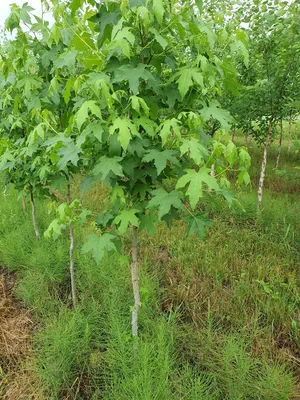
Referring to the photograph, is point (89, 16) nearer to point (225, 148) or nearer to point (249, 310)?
point (225, 148)

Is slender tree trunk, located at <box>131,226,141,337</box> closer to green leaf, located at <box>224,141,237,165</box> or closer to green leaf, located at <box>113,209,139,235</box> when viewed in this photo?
green leaf, located at <box>113,209,139,235</box>

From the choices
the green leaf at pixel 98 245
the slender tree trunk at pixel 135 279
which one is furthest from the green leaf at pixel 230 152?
the slender tree trunk at pixel 135 279

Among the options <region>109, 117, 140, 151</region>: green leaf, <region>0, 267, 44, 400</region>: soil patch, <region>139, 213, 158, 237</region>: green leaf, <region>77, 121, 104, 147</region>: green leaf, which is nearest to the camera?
<region>109, 117, 140, 151</region>: green leaf

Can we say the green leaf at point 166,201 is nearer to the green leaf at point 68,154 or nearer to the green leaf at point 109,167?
the green leaf at point 109,167

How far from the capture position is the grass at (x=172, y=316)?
7.48 ft

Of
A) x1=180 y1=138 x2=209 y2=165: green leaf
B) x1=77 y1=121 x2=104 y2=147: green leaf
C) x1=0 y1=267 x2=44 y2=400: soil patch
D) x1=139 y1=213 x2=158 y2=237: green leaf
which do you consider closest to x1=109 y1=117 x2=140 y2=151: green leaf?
x1=77 y1=121 x2=104 y2=147: green leaf

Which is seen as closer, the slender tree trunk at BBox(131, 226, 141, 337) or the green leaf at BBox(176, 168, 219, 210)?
the green leaf at BBox(176, 168, 219, 210)

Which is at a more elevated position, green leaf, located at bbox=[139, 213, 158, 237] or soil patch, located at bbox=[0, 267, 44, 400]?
green leaf, located at bbox=[139, 213, 158, 237]

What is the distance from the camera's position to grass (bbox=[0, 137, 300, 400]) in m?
2.28

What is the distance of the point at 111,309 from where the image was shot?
285 centimetres

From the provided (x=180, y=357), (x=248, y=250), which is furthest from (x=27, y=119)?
(x=248, y=250)

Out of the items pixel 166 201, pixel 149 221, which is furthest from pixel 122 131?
pixel 149 221

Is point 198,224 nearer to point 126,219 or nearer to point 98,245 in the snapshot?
point 126,219

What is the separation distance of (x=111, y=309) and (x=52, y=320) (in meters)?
0.60
